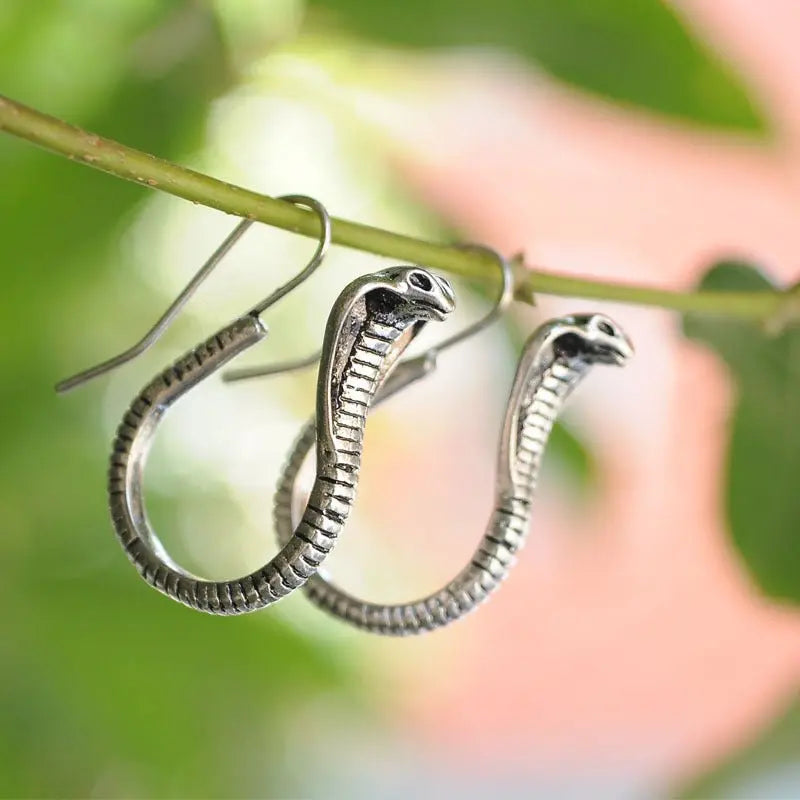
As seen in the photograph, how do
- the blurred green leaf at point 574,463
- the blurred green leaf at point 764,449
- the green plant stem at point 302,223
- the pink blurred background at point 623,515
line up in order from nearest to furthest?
1. the green plant stem at point 302,223
2. the blurred green leaf at point 764,449
3. the blurred green leaf at point 574,463
4. the pink blurred background at point 623,515

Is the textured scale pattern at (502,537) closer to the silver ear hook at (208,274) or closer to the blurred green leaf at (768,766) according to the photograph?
the silver ear hook at (208,274)

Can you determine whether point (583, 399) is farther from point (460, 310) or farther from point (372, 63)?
point (372, 63)

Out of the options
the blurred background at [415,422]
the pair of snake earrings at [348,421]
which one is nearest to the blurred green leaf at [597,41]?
the blurred background at [415,422]

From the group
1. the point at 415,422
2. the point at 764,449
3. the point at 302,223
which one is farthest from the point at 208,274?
the point at 415,422

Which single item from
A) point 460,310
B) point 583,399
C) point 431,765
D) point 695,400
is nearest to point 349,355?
point 460,310

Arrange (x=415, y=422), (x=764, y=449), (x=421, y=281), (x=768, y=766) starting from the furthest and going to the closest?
(x=415, y=422) < (x=768, y=766) < (x=764, y=449) < (x=421, y=281)

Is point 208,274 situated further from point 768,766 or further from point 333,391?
point 768,766

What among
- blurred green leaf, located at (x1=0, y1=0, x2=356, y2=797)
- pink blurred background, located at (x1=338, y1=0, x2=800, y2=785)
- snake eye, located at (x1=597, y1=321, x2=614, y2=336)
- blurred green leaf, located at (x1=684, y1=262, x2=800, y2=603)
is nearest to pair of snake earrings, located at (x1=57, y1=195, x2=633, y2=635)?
snake eye, located at (x1=597, y1=321, x2=614, y2=336)

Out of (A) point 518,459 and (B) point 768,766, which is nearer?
(A) point 518,459
